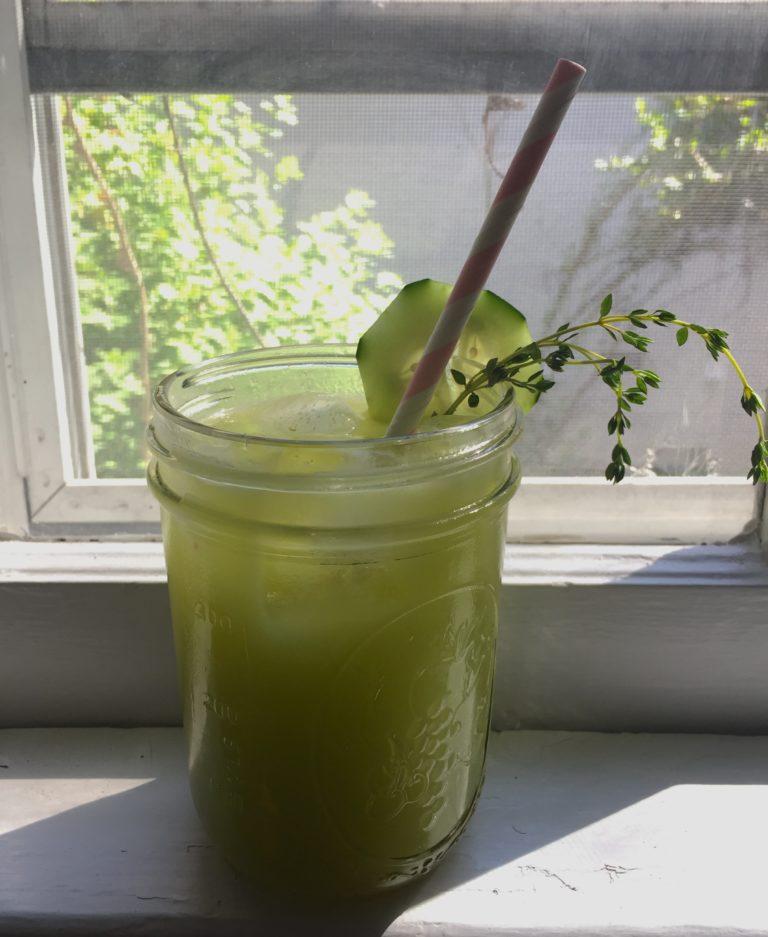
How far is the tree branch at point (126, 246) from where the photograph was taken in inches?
24.8

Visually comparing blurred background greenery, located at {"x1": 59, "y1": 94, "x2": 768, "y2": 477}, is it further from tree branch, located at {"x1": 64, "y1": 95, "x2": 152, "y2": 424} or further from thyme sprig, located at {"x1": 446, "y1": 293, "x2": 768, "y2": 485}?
thyme sprig, located at {"x1": 446, "y1": 293, "x2": 768, "y2": 485}

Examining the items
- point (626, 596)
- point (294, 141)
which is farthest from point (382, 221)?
point (626, 596)

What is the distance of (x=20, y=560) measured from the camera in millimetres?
696

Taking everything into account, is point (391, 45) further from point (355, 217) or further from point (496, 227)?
point (496, 227)

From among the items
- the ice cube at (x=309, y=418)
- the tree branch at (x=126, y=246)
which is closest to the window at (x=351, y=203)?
the tree branch at (x=126, y=246)

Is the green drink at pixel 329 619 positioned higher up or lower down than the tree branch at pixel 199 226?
lower down

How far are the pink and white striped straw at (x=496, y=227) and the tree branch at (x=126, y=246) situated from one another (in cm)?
30

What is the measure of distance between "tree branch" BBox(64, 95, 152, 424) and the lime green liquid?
0.17m

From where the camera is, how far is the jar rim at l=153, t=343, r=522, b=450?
436mm

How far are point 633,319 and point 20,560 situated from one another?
49 centimetres

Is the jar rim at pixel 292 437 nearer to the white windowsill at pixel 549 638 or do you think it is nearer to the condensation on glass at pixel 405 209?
the condensation on glass at pixel 405 209

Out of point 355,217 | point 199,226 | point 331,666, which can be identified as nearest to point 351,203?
point 355,217

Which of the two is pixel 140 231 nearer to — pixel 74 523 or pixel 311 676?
pixel 74 523

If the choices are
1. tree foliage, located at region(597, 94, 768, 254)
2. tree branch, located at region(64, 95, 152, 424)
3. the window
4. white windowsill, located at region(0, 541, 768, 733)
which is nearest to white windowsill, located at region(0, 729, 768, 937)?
white windowsill, located at region(0, 541, 768, 733)
